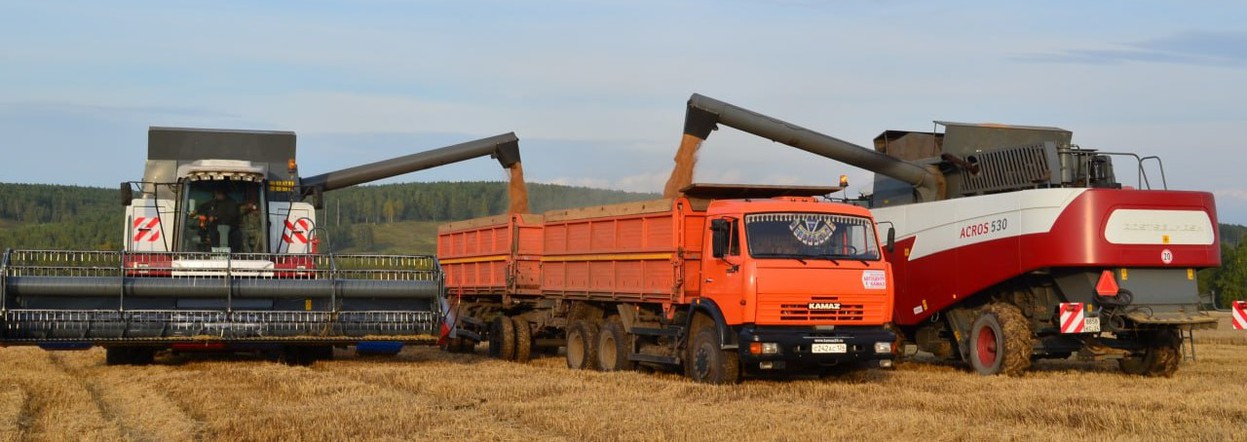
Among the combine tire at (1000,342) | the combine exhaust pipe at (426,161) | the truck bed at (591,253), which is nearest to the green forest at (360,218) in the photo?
the combine exhaust pipe at (426,161)

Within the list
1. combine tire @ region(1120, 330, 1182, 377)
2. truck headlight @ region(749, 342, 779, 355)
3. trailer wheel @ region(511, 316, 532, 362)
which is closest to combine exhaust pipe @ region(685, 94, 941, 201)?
trailer wheel @ region(511, 316, 532, 362)

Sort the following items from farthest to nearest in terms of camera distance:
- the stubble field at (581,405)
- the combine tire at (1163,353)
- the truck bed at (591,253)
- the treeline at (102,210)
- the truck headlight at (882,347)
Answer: the treeline at (102,210), the combine tire at (1163,353), the truck bed at (591,253), the truck headlight at (882,347), the stubble field at (581,405)

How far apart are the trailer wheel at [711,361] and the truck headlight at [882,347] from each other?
5.29ft

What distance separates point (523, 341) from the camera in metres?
20.4

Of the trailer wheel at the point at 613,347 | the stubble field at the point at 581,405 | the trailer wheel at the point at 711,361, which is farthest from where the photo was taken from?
the trailer wheel at the point at 613,347

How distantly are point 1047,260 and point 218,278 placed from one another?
35.5 ft

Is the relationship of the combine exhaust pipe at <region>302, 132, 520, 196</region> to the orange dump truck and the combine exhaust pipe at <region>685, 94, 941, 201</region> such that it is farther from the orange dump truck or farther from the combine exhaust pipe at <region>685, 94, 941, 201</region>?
the orange dump truck

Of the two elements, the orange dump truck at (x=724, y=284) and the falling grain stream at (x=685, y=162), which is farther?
the falling grain stream at (x=685, y=162)

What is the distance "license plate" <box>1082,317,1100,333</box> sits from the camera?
16.4 m

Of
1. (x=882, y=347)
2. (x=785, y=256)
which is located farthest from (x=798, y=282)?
(x=882, y=347)

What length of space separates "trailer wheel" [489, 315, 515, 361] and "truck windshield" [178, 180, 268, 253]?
431cm

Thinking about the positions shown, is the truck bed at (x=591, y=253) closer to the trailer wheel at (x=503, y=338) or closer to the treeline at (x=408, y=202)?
the trailer wheel at (x=503, y=338)

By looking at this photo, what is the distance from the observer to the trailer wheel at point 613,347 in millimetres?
17250

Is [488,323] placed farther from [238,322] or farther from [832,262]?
[832,262]
